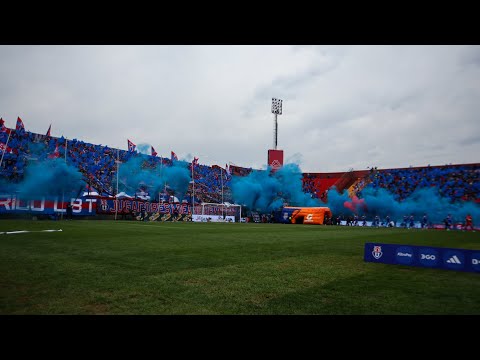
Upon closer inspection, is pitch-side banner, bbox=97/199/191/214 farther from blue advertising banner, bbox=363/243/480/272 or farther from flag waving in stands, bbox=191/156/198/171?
blue advertising banner, bbox=363/243/480/272

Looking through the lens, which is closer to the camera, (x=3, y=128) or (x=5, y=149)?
(x=5, y=149)

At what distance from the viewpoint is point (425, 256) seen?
Result: 9844 millimetres

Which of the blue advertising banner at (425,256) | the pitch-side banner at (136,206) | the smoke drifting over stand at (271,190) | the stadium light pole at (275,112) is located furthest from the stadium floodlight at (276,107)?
the blue advertising banner at (425,256)

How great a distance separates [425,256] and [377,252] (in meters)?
1.37

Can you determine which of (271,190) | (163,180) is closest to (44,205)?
(163,180)

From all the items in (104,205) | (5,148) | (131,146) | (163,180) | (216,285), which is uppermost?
(131,146)

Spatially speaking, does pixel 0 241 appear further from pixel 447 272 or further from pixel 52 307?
pixel 447 272

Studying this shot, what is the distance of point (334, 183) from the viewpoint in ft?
228

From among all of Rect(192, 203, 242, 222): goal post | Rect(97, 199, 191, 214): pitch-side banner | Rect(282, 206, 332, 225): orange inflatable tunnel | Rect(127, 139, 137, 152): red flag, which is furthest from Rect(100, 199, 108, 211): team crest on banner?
Rect(282, 206, 332, 225): orange inflatable tunnel

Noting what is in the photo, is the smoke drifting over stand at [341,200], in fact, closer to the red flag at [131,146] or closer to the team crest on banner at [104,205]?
the red flag at [131,146]

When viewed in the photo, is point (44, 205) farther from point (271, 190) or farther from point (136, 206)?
point (271, 190)

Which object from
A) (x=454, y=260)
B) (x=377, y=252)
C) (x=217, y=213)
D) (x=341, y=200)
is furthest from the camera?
(x=341, y=200)
